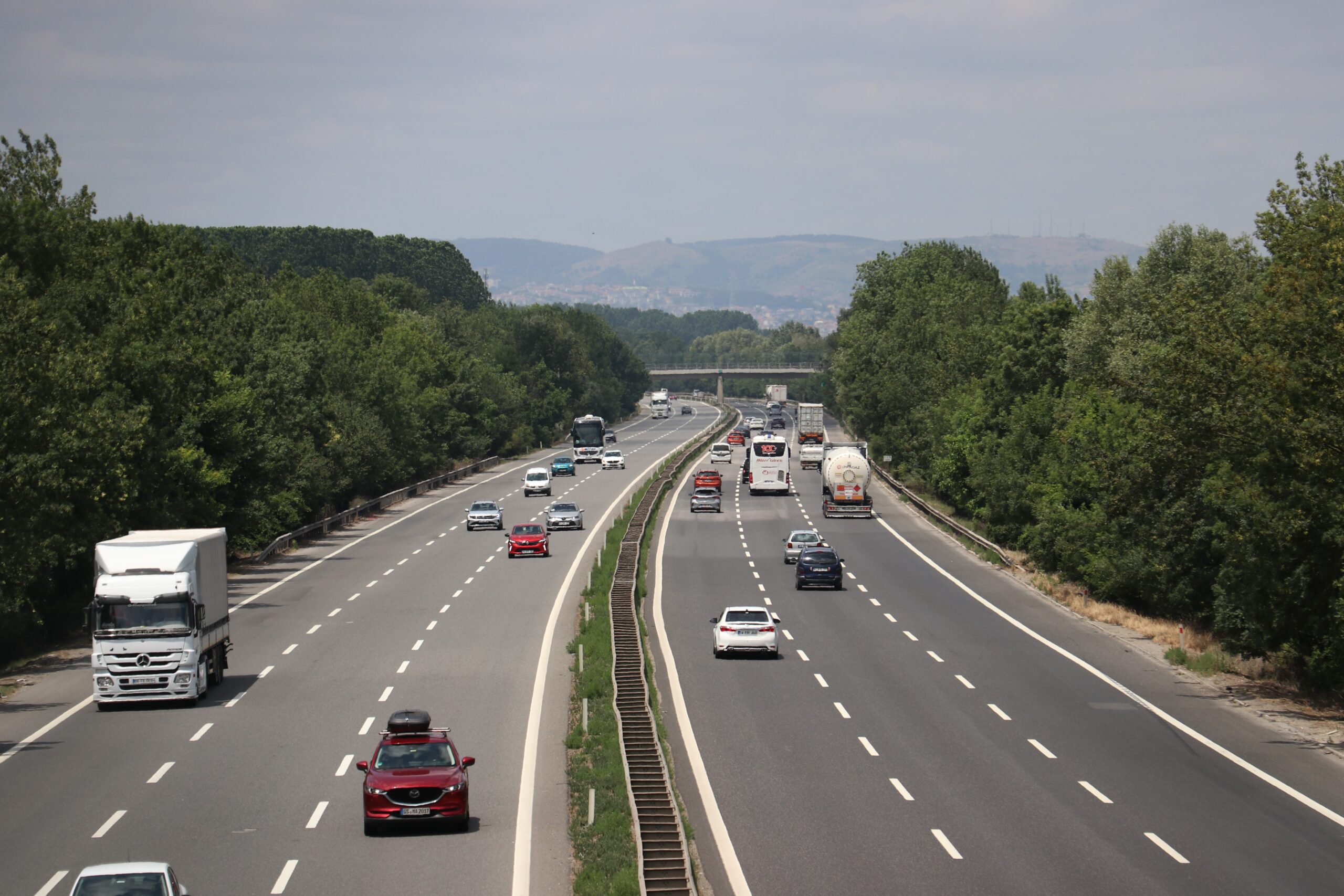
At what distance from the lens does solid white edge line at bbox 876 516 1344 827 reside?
79.8 ft

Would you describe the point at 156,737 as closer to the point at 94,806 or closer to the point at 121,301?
the point at 94,806

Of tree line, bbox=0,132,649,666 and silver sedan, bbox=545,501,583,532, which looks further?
silver sedan, bbox=545,501,583,532

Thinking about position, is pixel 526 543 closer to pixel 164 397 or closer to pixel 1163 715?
pixel 164 397

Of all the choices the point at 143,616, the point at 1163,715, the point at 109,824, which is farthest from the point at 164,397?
the point at 1163,715

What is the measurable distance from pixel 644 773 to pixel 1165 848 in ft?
27.3

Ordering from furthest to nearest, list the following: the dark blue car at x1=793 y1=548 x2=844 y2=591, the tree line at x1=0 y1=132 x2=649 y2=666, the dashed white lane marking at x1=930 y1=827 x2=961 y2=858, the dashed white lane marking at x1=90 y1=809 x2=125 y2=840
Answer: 1. the dark blue car at x1=793 y1=548 x2=844 y2=591
2. the tree line at x1=0 y1=132 x2=649 y2=666
3. the dashed white lane marking at x1=90 y1=809 x2=125 y2=840
4. the dashed white lane marking at x1=930 y1=827 x2=961 y2=858

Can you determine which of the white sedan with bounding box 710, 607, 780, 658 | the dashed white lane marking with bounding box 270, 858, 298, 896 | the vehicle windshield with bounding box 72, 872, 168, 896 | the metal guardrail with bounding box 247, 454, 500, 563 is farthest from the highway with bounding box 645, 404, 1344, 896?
the metal guardrail with bounding box 247, 454, 500, 563

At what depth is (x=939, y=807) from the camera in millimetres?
23672

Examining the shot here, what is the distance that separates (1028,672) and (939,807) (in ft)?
45.5

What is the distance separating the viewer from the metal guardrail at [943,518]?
60253mm

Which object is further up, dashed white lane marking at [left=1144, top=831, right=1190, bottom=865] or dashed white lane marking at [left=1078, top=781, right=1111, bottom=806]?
dashed white lane marking at [left=1144, top=831, right=1190, bottom=865]

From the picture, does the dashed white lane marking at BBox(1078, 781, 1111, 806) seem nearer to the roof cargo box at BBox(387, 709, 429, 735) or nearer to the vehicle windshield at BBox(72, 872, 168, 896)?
the roof cargo box at BBox(387, 709, 429, 735)

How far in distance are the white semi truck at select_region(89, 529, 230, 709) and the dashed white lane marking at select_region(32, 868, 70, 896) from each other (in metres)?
11.2

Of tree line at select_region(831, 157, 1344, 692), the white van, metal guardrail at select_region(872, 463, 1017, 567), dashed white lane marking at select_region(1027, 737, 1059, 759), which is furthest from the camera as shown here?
the white van
